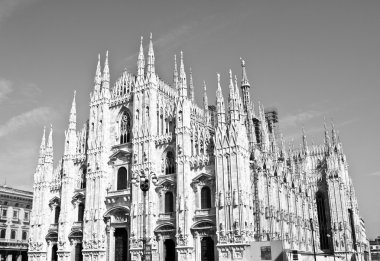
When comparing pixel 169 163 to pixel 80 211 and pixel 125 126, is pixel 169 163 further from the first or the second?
pixel 80 211

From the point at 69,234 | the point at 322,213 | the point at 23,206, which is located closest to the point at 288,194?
the point at 322,213

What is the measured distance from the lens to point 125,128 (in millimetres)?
56344

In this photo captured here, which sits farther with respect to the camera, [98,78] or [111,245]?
[98,78]

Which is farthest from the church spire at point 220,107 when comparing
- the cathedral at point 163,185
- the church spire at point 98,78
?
the church spire at point 98,78

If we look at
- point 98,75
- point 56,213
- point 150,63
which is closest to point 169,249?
point 56,213

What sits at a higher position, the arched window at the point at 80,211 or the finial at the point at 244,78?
the finial at the point at 244,78

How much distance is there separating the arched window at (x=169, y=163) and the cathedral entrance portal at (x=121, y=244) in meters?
9.09

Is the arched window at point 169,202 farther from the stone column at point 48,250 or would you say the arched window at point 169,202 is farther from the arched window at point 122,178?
the stone column at point 48,250

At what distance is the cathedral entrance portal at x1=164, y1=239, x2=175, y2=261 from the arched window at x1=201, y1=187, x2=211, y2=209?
559 cm

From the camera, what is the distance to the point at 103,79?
2318 inches

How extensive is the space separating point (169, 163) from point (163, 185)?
276 cm

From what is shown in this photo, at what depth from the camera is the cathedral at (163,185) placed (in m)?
44.9

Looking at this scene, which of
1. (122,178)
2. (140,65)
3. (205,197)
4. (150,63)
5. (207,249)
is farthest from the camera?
(140,65)

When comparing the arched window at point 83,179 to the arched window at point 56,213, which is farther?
the arched window at point 56,213
